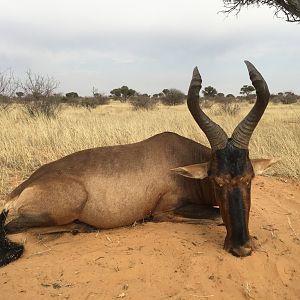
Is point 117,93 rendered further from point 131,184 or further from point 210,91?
point 131,184

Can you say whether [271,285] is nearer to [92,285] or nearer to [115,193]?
[92,285]

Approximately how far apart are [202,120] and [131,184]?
129 centimetres

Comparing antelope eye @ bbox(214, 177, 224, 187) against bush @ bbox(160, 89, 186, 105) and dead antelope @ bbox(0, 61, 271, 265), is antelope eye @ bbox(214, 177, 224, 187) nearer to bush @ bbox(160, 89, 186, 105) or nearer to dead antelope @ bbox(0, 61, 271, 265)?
dead antelope @ bbox(0, 61, 271, 265)

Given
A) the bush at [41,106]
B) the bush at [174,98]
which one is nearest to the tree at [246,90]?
the bush at [174,98]

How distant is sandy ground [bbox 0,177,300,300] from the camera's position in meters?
3.88

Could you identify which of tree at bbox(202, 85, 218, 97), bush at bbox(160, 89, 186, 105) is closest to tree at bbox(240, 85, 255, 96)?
tree at bbox(202, 85, 218, 97)

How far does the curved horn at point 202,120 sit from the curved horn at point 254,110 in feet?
0.53

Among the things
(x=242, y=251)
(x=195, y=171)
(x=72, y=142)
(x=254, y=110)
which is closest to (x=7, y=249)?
(x=195, y=171)

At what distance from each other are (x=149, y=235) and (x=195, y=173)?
98 cm

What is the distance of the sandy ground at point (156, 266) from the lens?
3.88 metres

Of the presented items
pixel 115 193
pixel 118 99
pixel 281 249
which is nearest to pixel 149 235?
pixel 115 193

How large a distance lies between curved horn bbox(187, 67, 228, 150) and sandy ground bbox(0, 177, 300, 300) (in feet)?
3.91

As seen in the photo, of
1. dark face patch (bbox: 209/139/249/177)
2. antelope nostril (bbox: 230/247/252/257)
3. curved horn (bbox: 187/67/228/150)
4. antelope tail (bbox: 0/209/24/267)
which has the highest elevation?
curved horn (bbox: 187/67/228/150)

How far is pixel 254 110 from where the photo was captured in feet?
15.5
